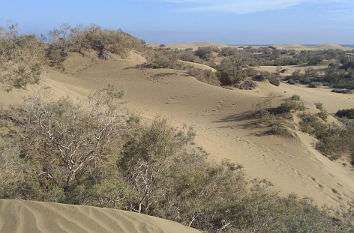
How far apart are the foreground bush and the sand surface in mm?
2300

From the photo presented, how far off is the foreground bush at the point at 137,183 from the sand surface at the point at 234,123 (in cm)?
230

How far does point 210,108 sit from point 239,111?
1.80 m

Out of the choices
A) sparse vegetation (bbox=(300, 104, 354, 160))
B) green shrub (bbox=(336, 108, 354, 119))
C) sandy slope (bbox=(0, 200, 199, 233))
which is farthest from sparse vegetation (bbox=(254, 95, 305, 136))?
sandy slope (bbox=(0, 200, 199, 233))

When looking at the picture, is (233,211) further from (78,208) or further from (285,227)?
(78,208)

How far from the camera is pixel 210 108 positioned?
47.7 ft

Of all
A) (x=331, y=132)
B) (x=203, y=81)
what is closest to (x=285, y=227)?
(x=331, y=132)

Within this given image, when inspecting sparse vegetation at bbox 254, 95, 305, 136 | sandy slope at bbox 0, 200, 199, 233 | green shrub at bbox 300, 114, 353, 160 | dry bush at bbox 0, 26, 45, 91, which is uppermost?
dry bush at bbox 0, 26, 45, 91

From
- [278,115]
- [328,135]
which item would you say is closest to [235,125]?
[278,115]

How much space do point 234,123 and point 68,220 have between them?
10.1 metres

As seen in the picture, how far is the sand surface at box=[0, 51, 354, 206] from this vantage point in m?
7.67

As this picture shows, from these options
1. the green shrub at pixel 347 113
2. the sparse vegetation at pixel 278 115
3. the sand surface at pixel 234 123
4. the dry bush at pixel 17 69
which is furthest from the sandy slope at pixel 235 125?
the dry bush at pixel 17 69

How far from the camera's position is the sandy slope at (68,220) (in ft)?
8.50

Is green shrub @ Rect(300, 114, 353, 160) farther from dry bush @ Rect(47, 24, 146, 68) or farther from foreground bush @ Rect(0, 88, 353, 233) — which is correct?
dry bush @ Rect(47, 24, 146, 68)

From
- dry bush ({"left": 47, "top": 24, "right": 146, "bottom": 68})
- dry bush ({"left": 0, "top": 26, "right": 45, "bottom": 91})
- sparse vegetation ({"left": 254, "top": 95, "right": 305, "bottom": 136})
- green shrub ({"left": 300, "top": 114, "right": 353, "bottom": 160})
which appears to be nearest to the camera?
dry bush ({"left": 0, "top": 26, "right": 45, "bottom": 91})
